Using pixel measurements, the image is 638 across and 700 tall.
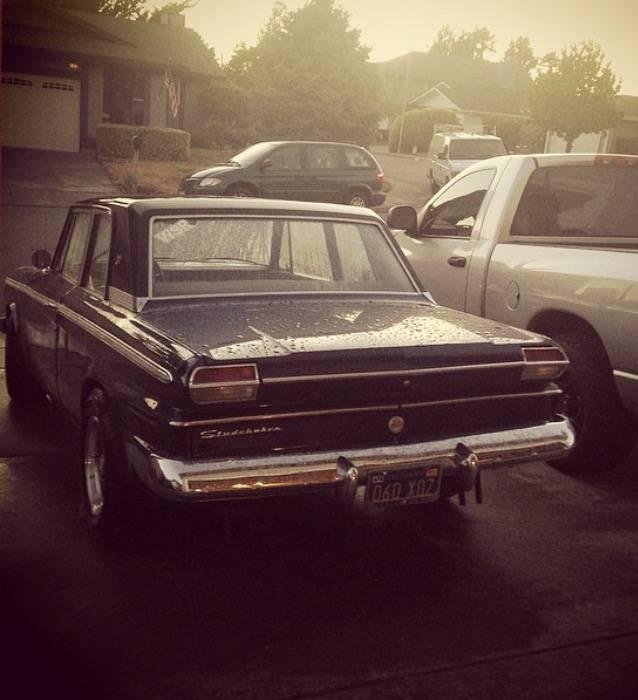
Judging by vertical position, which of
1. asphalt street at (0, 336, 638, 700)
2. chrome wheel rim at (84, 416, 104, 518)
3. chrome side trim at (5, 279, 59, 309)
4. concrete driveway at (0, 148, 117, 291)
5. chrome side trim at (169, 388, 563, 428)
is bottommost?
concrete driveway at (0, 148, 117, 291)

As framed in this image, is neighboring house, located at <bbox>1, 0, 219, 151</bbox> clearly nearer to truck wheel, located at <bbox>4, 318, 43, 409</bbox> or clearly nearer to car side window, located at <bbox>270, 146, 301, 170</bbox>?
car side window, located at <bbox>270, 146, 301, 170</bbox>

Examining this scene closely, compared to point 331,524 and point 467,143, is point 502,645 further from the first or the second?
point 467,143

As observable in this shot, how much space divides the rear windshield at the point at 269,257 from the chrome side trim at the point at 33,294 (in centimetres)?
98

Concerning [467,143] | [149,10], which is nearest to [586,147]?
[149,10]

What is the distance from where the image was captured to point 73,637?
3459 mm

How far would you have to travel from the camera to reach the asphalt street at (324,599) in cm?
324

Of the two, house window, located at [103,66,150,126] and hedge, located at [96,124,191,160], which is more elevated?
house window, located at [103,66,150,126]

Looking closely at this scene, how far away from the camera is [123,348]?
4059mm

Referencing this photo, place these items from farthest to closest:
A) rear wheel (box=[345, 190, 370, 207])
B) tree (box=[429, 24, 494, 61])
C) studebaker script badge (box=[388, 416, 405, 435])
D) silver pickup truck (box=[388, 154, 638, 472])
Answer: tree (box=[429, 24, 494, 61]) < rear wheel (box=[345, 190, 370, 207]) < silver pickup truck (box=[388, 154, 638, 472]) < studebaker script badge (box=[388, 416, 405, 435])

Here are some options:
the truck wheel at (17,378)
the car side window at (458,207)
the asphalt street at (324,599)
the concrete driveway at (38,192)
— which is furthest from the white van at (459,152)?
the asphalt street at (324,599)

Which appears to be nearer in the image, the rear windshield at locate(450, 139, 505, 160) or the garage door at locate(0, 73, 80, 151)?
the rear windshield at locate(450, 139, 505, 160)

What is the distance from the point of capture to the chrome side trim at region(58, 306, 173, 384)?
12.1 feet

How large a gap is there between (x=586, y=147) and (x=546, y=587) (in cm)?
5553

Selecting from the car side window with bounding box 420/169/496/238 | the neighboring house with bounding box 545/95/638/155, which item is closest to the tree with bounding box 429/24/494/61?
the neighboring house with bounding box 545/95/638/155
